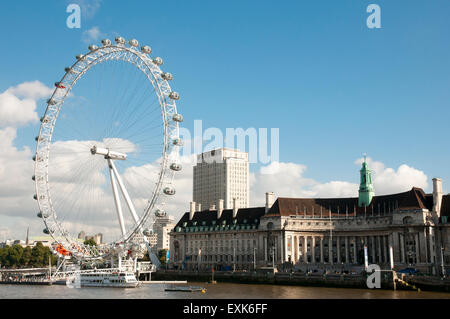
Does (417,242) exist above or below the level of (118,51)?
below

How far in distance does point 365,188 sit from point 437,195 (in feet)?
64.6

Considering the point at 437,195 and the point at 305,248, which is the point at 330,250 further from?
the point at 437,195

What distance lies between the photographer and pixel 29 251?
16012 cm

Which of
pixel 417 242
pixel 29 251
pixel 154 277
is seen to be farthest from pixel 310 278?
pixel 29 251

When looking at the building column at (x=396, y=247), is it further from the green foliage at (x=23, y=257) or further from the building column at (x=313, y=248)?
the green foliage at (x=23, y=257)

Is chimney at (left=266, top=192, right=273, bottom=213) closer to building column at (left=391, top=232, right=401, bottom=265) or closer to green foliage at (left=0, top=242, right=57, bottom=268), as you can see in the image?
building column at (left=391, top=232, right=401, bottom=265)

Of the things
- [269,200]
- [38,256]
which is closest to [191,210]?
[269,200]

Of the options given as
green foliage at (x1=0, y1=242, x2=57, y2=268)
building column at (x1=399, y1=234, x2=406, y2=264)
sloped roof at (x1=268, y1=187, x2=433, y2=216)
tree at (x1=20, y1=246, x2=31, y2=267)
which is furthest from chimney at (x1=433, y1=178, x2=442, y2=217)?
tree at (x1=20, y1=246, x2=31, y2=267)

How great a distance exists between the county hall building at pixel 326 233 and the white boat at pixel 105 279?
3262cm

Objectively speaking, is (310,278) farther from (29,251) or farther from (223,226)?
(29,251)

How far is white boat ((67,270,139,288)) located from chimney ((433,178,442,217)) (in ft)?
190

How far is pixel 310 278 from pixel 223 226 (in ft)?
145
